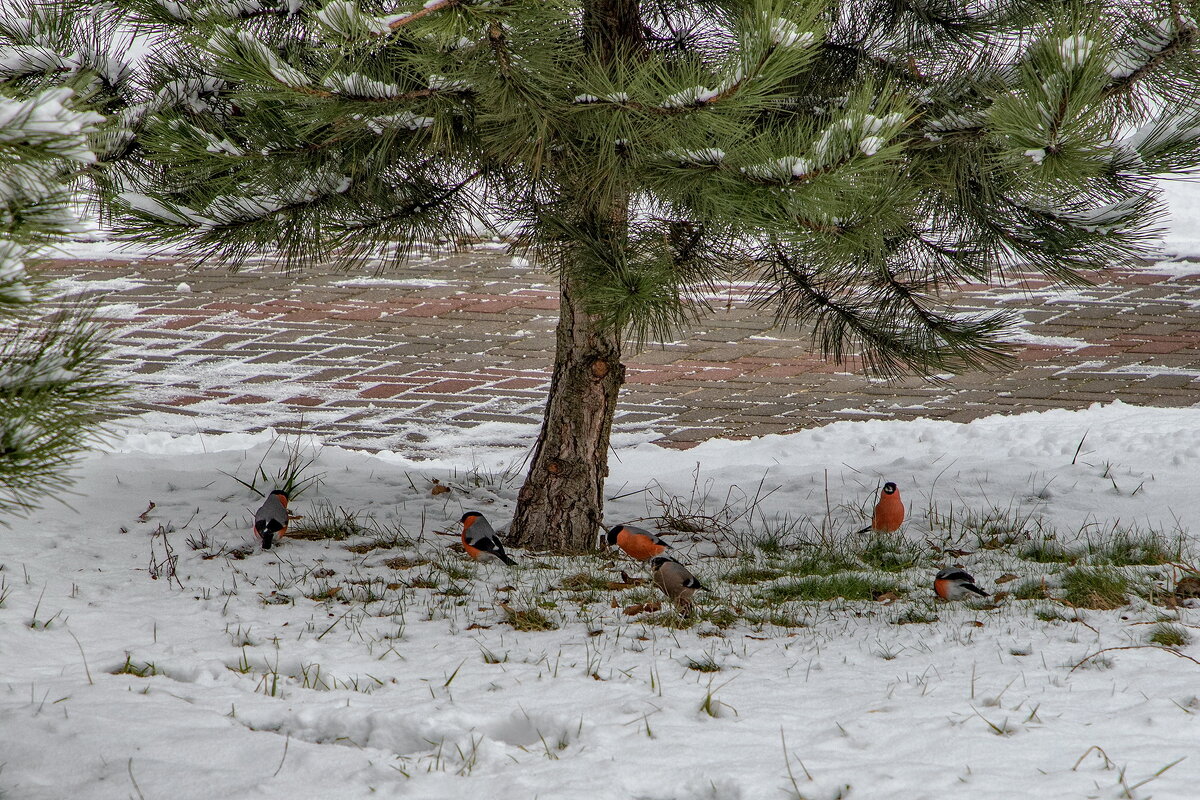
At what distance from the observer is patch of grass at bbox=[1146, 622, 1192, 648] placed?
3.12m

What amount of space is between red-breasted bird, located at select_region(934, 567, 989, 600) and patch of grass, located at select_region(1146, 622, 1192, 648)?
0.62 m

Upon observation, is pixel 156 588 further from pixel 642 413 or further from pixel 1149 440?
pixel 1149 440

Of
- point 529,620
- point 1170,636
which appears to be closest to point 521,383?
point 529,620

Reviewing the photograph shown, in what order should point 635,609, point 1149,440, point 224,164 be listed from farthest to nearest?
1. point 1149,440
2. point 635,609
3. point 224,164

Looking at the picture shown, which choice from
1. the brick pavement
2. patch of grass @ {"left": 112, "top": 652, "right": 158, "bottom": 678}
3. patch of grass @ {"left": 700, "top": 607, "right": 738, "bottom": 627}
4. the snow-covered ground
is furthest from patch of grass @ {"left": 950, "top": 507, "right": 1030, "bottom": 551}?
patch of grass @ {"left": 112, "top": 652, "right": 158, "bottom": 678}

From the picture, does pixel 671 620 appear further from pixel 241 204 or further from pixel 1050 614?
pixel 241 204

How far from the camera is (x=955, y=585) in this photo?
147 inches

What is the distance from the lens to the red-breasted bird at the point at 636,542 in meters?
4.15

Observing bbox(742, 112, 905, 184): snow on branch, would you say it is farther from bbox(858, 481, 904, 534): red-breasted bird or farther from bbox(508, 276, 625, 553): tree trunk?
bbox(858, 481, 904, 534): red-breasted bird

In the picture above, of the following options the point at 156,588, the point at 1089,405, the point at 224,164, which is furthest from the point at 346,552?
the point at 1089,405

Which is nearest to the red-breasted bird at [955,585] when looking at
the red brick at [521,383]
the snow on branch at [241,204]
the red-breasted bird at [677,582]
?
the red-breasted bird at [677,582]

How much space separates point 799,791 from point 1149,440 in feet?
15.1

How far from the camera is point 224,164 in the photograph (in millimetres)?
3178

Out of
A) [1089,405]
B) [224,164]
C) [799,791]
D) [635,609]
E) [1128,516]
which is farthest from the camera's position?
[1089,405]
